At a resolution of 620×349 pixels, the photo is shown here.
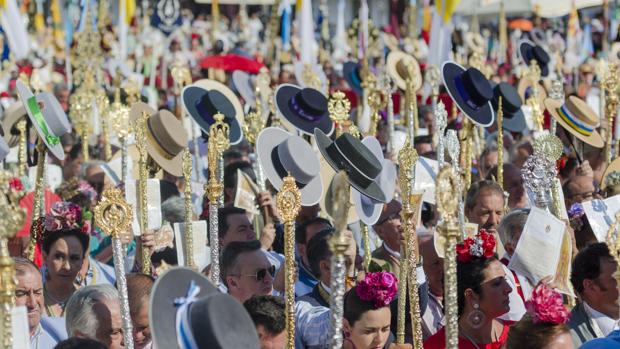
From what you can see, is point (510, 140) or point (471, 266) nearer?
point (471, 266)

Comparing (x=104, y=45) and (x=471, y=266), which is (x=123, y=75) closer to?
(x=104, y=45)

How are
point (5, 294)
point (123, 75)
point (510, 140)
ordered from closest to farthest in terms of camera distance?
1. point (5, 294)
2. point (510, 140)
3. point (123, 75)

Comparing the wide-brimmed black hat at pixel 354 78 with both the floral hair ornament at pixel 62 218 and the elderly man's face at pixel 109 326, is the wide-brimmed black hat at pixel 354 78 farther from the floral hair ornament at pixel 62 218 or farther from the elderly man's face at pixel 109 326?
the elderly man's face at pixel 109 326

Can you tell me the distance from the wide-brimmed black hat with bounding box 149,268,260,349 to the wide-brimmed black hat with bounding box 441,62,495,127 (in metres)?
5.76

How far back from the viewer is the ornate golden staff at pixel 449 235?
172 inches

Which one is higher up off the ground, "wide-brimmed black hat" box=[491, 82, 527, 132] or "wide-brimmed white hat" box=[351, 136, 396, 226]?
"wide-brimmed black hat" box=[491, 82, 527, 132]

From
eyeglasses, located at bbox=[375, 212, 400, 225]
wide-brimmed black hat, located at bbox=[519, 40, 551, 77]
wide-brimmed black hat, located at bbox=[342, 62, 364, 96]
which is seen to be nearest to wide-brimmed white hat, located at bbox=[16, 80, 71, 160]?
eyeglasses, located at bbox=[375, 212, 400, 225]

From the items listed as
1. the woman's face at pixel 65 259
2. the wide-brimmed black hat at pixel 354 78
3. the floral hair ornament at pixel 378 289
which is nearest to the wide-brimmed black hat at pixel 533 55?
the wide-brimmed black hat at pixel 354 78

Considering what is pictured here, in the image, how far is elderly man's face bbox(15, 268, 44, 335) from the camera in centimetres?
597

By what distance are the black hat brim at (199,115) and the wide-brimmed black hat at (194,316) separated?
17.3ft

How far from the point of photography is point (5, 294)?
13.2ft

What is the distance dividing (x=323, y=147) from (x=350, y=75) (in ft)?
27.3

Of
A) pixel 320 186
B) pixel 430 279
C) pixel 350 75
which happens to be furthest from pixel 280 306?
pixel 350 75

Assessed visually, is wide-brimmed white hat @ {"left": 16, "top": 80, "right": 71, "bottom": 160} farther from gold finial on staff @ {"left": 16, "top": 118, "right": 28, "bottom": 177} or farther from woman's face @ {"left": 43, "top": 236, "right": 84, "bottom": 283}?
woman's face @ {"left": 43, "top": 236, "right": 84, "bottom": 283}
